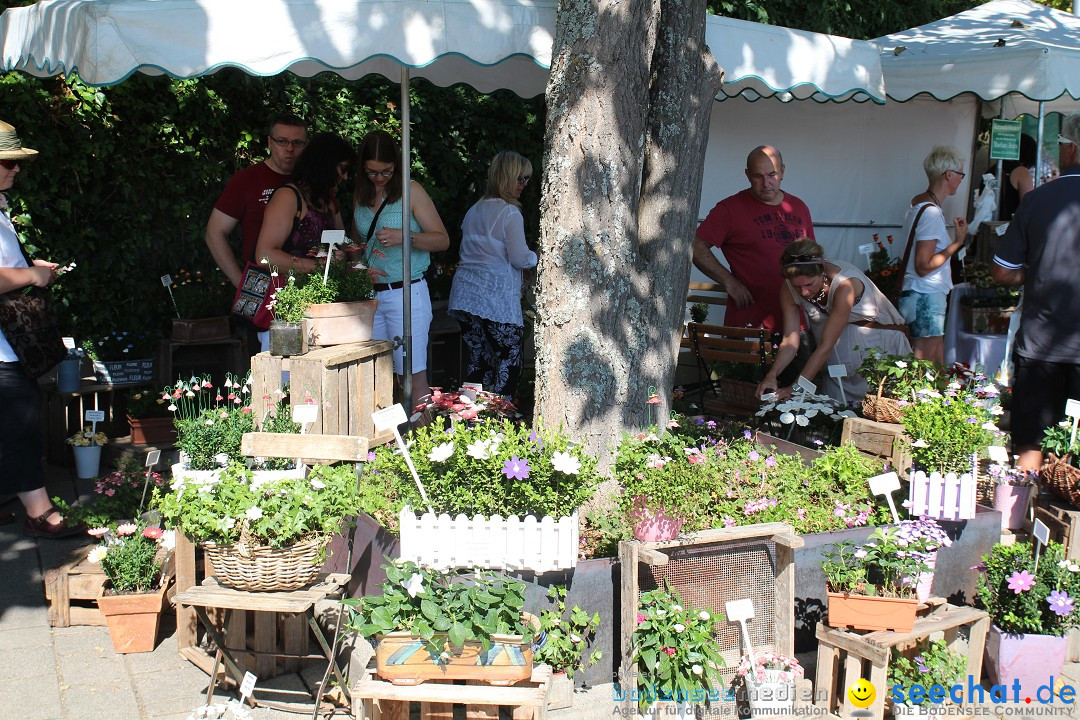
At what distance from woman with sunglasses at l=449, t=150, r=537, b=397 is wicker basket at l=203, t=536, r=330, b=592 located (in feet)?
8.28

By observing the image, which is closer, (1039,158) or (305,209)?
(305,209)

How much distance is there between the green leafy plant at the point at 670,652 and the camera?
3.12m

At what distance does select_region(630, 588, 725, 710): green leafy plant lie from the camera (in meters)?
3.12

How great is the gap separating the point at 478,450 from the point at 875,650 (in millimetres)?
1361

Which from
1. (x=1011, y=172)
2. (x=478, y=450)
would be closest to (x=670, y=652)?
(x=478, y=450)

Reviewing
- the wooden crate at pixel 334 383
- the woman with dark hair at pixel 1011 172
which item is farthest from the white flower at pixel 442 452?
the woman with dark hair at pixel 1011 172

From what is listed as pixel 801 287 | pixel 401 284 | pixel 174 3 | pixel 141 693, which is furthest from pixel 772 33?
pixel 141 693

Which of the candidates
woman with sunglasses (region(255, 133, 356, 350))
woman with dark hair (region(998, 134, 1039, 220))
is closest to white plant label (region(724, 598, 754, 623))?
woman with sunglasses (region(255, 133, 356, 350))

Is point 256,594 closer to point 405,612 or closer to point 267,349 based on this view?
point 405,612

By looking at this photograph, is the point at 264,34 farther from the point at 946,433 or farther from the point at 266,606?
the point at 946,433

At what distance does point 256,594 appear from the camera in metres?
3.08

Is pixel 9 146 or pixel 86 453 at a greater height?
pixel 9 146

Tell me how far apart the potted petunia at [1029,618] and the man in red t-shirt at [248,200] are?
3644 millimetres

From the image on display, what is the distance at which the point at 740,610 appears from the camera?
3238mm
